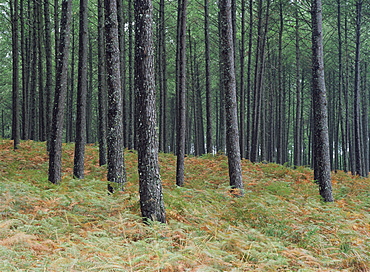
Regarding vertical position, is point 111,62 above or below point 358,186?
above

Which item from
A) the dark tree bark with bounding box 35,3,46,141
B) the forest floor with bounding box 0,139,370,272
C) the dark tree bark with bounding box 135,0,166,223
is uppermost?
the dark tree bark with bounding box 35,3,46,141

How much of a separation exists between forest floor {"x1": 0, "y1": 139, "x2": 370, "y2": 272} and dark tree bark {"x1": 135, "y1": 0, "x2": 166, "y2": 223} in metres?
0.41

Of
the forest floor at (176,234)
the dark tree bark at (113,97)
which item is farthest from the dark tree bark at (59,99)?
the dark tree bark at (113,97)

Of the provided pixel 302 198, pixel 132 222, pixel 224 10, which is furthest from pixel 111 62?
pixel 302 198

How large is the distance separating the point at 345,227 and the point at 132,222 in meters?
4.70

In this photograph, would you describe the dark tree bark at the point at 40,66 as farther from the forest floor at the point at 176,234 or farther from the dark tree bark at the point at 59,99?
the forest floor at the point at 176,234

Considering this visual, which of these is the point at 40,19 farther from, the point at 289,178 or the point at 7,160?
the point at 289,178

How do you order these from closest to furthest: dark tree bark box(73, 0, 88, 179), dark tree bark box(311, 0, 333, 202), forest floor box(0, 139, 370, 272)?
forest floor box(0, 139, 370, 272) < dark tree bark box(311, 0, 333, 202) < dark tree bark box(73, 0, 88, 179)

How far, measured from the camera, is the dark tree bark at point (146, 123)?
6012 mm

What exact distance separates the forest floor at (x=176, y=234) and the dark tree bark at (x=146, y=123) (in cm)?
41

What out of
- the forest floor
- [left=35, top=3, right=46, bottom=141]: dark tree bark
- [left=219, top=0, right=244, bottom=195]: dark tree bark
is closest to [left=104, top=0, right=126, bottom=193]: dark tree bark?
the forest floor

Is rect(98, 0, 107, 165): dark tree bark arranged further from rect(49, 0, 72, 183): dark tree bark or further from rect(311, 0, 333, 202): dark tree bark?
rect(311, 0, 333, 202): dark tree bark

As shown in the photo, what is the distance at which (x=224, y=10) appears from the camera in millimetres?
9203

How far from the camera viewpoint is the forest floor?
441cm
